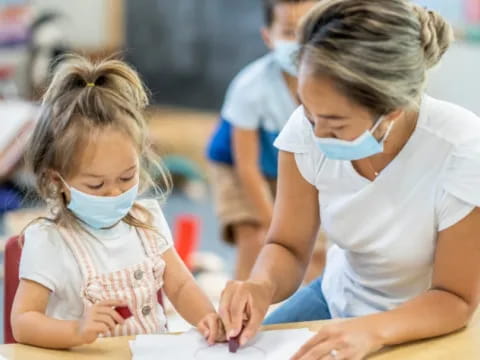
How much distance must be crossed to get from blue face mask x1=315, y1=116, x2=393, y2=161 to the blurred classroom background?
284 cm

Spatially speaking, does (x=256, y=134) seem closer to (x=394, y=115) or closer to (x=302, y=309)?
(x=302, y=309)

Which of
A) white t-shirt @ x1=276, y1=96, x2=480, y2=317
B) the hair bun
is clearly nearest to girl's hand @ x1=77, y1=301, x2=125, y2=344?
white t-shirt @ x1=276, y1=96, x2=480, y2=317

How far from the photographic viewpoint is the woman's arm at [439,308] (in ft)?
4.38

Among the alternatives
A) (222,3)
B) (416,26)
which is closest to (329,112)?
(416,26)

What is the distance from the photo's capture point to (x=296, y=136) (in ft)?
5.31

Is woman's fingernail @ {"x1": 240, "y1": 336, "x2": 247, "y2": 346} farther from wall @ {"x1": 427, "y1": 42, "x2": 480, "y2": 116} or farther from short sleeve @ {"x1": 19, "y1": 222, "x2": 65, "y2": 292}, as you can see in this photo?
wall @ {"x1": 427, "y1": 42, "x2": 480, "y2": 116}

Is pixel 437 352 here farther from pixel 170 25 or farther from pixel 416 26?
pixel 170 25

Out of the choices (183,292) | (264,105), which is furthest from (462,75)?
(183,292)

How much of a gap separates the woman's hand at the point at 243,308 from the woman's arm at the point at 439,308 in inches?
4.8

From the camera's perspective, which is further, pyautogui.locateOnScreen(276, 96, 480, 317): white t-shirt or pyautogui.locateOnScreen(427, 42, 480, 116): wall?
pyautogui.locateOnScreen(427, 42, 480, 116): wall

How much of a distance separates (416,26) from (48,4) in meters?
4.66

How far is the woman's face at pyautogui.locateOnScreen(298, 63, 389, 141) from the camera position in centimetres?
137

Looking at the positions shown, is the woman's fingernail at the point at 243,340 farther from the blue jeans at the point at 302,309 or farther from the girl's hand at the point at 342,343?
the blue jeans at the point at 302,309

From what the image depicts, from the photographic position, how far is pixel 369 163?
5.10 feet
